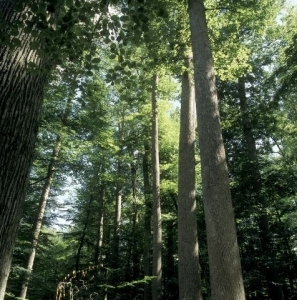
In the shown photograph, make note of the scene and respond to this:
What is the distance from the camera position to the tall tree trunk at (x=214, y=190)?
15.2 ft

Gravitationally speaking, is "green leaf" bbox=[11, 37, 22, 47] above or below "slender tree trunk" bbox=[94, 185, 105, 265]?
below

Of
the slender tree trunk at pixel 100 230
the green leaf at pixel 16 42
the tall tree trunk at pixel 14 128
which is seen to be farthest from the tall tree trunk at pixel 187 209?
the slender tree trunk at pixel 100 230

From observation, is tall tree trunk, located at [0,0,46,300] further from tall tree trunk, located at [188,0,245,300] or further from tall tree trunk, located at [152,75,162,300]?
tall tree trunk, located at [152,75,162,300]

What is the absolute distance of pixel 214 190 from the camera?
5113 mm

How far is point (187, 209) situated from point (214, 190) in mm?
3252

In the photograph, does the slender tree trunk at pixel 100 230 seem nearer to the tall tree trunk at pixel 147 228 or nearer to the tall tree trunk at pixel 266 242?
the tall tree trunk at pixel 147 228

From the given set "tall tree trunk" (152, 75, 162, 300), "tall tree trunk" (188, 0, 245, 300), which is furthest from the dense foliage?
"tall tree trunk" (152, 75, 162, 300)

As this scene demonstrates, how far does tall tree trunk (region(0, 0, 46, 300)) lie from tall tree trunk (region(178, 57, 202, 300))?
239 inches

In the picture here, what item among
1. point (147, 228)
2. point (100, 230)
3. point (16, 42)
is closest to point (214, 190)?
point (16, 42)

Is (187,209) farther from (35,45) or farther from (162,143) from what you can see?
(162,143)

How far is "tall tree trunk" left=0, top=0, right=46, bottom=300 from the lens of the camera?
6.43 ft

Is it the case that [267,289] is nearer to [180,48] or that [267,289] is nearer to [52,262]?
[180,48]

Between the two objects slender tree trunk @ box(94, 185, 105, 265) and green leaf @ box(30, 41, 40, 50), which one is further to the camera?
slender tree trunk @ box(94, 185, 105, 265)

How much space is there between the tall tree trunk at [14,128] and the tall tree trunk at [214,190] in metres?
3.37
